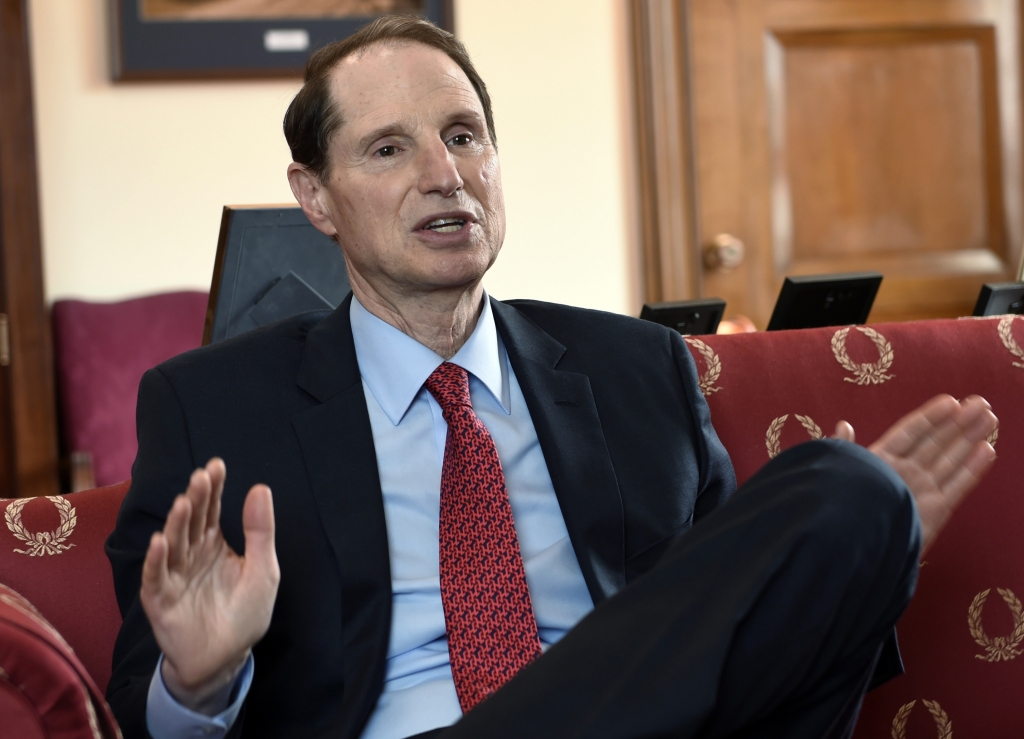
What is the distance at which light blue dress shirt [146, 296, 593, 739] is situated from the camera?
1207mm

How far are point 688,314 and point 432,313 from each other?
49 cm

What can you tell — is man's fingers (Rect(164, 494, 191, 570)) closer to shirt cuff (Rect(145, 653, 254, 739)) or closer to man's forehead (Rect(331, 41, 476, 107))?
shirt cuff (Rect(145, 653, 254, 739))

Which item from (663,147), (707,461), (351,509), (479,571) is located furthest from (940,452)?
(663,147)

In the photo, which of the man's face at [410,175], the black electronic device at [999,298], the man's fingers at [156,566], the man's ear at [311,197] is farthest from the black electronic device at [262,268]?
the black electronic device at [999,298]

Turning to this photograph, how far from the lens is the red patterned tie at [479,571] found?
1.20 metres

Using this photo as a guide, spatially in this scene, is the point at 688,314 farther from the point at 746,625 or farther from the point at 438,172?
the point at 746,625

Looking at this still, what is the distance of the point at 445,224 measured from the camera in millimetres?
1429

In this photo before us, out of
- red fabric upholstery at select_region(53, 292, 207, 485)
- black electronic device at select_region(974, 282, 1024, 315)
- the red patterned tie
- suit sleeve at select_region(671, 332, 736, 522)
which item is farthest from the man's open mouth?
red fabric upholstery at select_region(53, 292, 207, 485)

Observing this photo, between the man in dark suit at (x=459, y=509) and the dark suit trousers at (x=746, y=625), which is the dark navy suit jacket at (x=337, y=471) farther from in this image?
the dark suit trousers at (x=746, y=625)

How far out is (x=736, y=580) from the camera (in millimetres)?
946

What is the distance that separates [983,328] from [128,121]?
2.23 meters

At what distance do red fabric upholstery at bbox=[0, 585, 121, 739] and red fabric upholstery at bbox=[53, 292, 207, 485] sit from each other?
189cm

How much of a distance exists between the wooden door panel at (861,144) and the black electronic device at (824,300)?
1478mm

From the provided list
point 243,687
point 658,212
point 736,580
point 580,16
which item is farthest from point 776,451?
point 580,16
